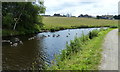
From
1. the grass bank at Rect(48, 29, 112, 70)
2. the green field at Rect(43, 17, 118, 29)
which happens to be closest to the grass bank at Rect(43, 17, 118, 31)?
the green field at Rect(43, 17, 118, 29)

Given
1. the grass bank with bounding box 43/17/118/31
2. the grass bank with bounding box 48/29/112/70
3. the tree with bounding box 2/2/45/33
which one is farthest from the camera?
the grass bank with bounding box 43/17/118/31

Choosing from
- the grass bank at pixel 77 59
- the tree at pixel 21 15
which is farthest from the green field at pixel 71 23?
the grass bank at pixel 77 59

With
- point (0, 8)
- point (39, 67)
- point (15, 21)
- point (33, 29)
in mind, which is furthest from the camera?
point (33, 29)

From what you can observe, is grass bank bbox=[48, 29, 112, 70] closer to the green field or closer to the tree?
the tree

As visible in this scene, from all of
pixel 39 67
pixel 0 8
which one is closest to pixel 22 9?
pixel 0 8

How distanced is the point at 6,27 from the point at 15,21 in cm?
267

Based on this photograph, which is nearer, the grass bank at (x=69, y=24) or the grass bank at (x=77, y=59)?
the grass bank at (x=77, y=59)

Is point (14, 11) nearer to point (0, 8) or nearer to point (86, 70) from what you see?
point (0, 8)

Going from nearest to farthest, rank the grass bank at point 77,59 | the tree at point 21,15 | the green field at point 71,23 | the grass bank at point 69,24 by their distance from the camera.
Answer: the grass bank at point 77,59
the tree at point 21,15
the grass bank at point 69,24
the green field at point 71,23

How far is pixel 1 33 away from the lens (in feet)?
116

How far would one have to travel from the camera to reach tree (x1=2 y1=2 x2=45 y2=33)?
38.5 m

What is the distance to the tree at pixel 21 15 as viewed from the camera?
38531 mm

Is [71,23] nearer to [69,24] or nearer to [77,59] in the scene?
[69,24]

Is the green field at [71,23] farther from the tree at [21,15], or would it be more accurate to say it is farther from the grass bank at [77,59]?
the grass bank at [77,59]
